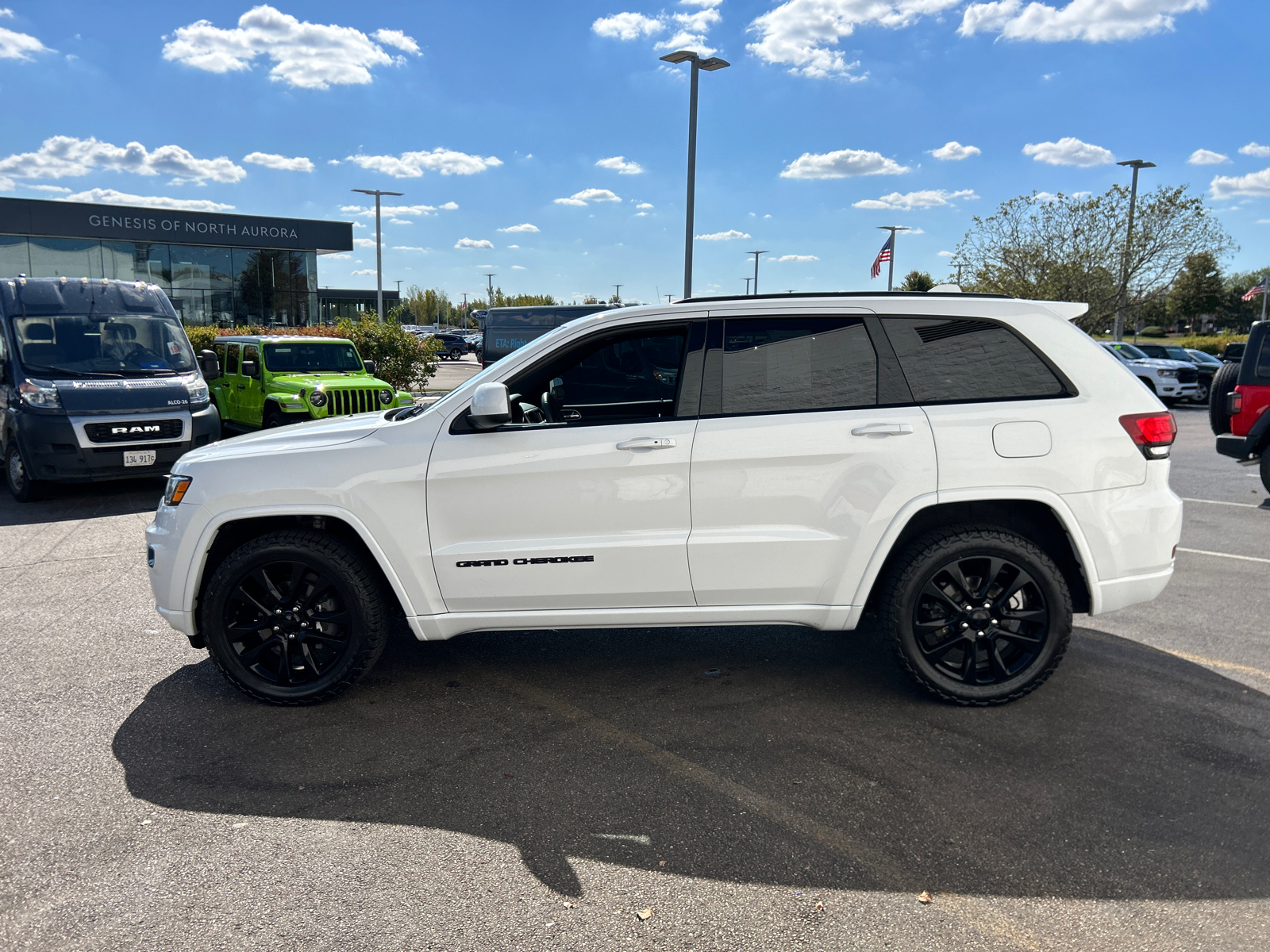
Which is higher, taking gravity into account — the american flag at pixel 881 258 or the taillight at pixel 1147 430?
the american flag at pixel 881 258

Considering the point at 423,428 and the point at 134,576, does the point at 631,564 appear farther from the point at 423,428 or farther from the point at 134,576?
the point at 134,576

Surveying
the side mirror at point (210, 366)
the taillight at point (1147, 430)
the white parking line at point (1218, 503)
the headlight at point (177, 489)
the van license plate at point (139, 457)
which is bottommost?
the white parking line at point (1218, 503)

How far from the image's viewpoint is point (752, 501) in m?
3.89

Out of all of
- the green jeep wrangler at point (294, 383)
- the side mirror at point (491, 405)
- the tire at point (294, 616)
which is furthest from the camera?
the green jeep wrangler at point (294, 383)

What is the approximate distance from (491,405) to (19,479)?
8.35 m

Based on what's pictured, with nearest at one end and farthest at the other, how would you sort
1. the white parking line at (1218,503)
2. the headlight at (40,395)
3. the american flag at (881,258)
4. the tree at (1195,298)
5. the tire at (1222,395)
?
the white parking line at (1218,503)
the headlight at (40,395)
the tire at (1222,395)
the american flag at (881,258)
the tree at (1195,298)

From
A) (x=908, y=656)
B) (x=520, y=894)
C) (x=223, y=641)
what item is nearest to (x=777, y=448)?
(x=908, y=656)

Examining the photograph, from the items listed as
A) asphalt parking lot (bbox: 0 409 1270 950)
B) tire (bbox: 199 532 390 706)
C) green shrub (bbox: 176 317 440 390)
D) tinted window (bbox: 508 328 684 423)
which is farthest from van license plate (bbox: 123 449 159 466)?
green shrub (bbox: 176 317 440 390)

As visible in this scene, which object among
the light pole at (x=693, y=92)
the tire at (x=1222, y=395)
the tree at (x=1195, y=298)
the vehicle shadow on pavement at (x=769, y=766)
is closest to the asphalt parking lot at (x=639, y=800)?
the vehicle shadow on pavement at (x=769, y=766)

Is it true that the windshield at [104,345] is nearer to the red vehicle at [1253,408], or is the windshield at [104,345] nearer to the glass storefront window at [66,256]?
the red vehicle at [1253,408]

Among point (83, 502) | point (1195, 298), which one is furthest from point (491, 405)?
point (1195, 298)

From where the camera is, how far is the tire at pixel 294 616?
13.3 feet

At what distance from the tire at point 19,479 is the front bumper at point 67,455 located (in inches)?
11.1

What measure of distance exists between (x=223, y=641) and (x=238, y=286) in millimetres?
41192
